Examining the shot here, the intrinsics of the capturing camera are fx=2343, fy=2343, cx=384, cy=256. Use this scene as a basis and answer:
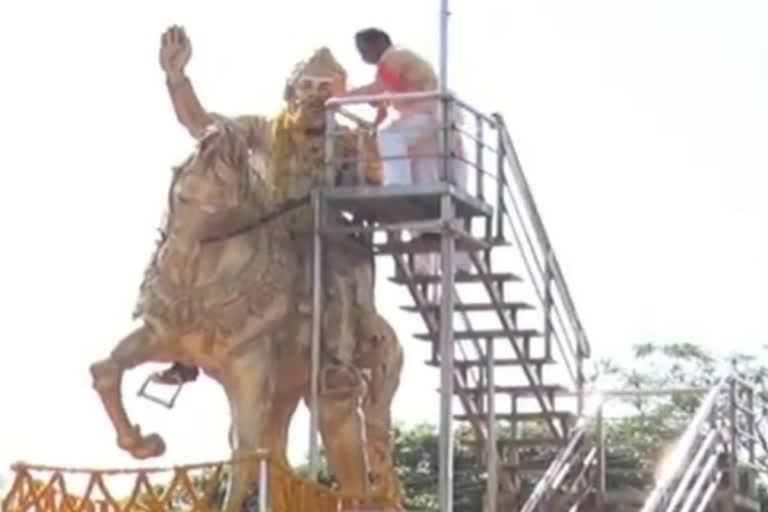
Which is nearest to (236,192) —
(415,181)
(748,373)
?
(415,181)

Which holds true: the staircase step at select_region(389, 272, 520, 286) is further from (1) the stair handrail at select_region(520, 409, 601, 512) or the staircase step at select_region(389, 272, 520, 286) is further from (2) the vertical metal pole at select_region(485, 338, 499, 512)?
(1) the stair handrail at select_region(520, 409, 601, 512)

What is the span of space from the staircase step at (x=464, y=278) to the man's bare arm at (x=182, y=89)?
5.44 feet

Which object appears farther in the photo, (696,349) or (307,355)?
(696,349)

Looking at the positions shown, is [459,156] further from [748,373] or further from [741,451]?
[748,373]

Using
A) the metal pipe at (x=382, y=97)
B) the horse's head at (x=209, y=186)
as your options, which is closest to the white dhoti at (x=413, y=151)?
the metal pipe at (x=382, y=97)

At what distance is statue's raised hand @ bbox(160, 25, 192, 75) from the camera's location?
14.6m

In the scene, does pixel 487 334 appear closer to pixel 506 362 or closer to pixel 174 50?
pixel 506 362

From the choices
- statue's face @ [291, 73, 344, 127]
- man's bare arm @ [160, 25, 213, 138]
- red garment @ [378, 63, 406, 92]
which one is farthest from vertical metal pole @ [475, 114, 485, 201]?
man's bare arm @ [160, 25, 213, 138]

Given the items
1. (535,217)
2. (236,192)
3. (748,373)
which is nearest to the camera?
(236,192)

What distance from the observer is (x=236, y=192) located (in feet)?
46.8

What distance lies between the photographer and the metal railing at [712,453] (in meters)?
14.9

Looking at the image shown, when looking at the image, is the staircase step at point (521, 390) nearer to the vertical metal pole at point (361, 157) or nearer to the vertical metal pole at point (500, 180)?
the vertical metal pole at point (500, 180)

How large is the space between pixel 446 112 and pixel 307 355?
1752mm

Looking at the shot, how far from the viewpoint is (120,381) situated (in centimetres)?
1399
